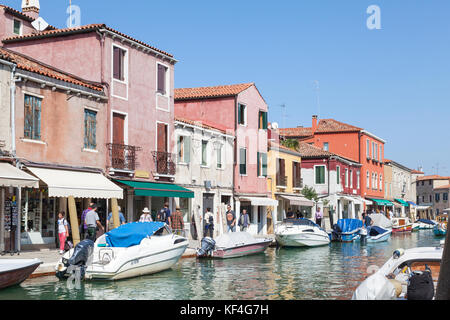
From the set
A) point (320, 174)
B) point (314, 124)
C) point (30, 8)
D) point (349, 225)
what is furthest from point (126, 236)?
point (314, 124)

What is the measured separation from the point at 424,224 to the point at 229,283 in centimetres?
5105

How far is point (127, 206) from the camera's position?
25.2 meters

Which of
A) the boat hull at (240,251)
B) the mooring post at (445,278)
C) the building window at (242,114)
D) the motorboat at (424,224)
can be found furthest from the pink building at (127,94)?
the motorboat at (424,224)

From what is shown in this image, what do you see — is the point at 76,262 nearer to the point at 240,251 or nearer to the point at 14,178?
the point at 14,178

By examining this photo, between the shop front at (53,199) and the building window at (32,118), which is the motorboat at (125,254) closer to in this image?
the shop front at (53,199)

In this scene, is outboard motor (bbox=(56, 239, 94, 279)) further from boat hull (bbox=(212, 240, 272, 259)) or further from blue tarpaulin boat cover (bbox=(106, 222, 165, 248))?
boat hull (bbox=(212, 240, 272, 259))

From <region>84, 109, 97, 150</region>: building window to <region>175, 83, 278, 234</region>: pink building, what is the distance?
11.1 meters

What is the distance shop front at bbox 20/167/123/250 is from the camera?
19781 mm

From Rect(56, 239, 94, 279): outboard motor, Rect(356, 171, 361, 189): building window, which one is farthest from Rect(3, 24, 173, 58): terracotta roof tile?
Rect(356, 171, 361, 189): building window

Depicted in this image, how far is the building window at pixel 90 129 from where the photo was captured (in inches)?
891

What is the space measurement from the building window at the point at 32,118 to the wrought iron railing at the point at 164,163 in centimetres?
692

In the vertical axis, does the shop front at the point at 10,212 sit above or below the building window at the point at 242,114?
below
